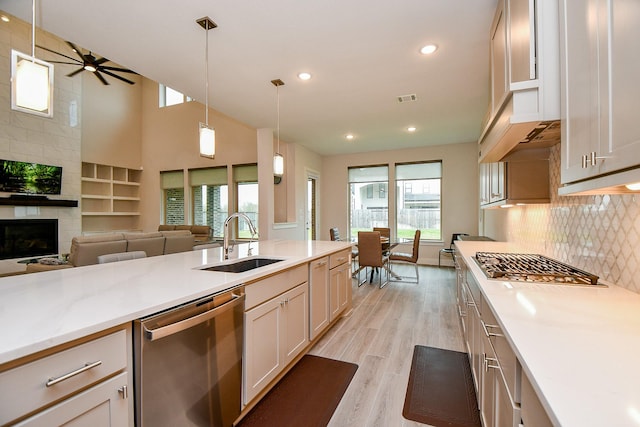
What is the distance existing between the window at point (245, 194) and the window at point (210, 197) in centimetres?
34

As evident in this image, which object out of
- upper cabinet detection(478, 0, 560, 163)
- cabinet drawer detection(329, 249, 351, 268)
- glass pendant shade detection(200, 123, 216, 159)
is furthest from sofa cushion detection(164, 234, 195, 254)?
upper cabinet detection(478, 0, 560, 163)

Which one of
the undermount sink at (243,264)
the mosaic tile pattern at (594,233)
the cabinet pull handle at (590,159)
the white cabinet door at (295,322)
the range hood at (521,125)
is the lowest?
the white cabinet door at (295,322)

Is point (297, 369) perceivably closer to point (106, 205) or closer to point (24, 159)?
point (24, 159)

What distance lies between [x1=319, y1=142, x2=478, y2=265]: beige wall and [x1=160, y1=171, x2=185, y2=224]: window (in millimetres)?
3962

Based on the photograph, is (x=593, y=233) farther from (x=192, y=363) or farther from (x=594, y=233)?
(x=192, y=363)

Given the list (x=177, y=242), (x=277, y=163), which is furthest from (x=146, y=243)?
(x=277, y=163)

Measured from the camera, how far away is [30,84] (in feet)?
4.66

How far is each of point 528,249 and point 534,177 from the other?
0.84 m

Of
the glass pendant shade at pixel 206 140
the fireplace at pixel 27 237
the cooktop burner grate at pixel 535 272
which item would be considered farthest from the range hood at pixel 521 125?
the fireplace at pixel 27 237

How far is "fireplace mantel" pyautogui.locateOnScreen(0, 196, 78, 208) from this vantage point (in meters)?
5.44

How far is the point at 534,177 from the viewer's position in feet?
7.47

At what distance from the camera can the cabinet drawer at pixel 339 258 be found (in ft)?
9.21

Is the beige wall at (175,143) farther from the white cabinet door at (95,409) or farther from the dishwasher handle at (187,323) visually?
the white cabinet door at (95,409)

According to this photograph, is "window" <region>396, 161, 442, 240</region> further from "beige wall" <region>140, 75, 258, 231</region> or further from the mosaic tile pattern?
the mosaic tile pattern
